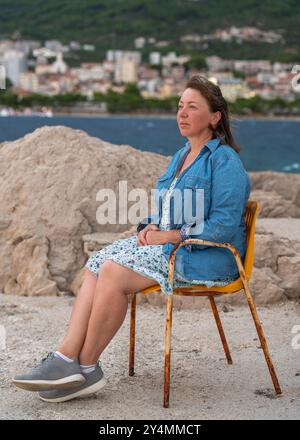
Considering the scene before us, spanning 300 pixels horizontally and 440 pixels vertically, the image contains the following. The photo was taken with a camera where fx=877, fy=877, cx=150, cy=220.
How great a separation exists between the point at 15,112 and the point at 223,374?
3906 inches

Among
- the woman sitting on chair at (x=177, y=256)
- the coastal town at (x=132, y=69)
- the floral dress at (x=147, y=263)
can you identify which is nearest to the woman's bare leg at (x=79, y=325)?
the woman sitting on chair at (x=177, y=256)

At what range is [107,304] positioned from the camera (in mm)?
3318

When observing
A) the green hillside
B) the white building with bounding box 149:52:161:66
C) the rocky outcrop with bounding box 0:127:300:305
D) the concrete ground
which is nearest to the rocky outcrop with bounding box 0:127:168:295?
the rocky outcrop with bounding box 0:127:300:305

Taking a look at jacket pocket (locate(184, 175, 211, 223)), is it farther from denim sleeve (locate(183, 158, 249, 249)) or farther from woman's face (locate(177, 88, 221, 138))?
woman's face (locate(177, 88, 221, 138))

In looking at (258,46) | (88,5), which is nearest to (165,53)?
(258,46)

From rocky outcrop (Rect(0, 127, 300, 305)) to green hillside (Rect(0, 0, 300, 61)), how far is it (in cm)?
10243

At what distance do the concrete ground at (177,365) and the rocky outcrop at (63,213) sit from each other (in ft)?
1.21

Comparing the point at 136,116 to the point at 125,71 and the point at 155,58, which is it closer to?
the point at 125,71

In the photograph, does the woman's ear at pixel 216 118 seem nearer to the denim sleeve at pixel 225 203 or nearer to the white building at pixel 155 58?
the denim sleeve at pixel 225 203

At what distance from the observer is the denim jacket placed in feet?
11.1

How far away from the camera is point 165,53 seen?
113312 millimetres

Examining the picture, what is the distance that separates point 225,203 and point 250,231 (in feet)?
0.79

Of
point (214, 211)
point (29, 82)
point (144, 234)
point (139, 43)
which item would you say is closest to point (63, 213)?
→ point (144, 234)

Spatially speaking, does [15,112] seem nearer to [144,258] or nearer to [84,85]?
[84,85]
